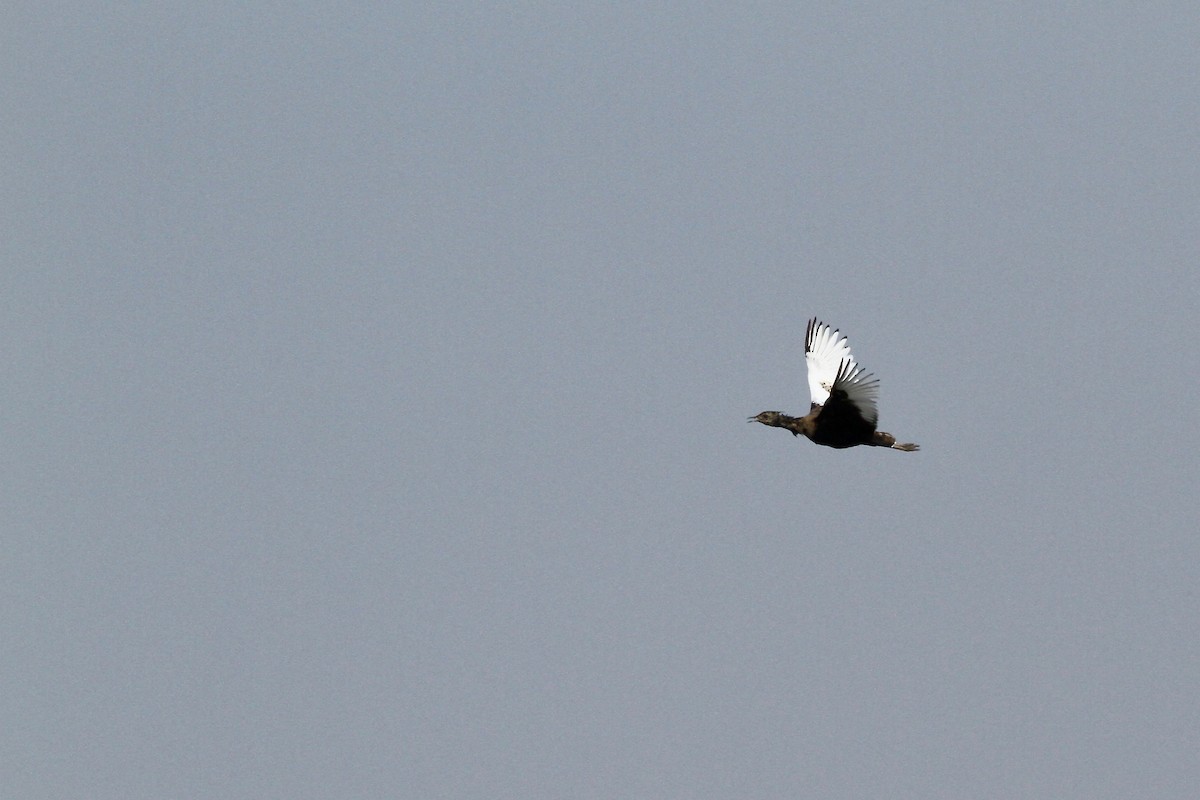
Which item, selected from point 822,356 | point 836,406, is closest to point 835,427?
point 836,406

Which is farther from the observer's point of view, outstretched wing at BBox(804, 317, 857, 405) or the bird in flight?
outstretched wing at BBox(804, 317, 857, 405)

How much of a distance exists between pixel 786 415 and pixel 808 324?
6.53m

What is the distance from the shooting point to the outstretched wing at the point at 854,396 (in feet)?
139

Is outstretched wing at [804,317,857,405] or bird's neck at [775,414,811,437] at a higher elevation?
outstretched wing at [804,317,857,405]

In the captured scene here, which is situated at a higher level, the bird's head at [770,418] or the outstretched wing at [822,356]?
the outstretched wing at [822,356]

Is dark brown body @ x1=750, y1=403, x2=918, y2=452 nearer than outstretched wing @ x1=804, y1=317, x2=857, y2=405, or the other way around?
dark brown body @ x1=750, y1=403, x2=918, y2=452

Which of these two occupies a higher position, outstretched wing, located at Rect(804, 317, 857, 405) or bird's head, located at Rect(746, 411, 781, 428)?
outstretched wing, located at Rect(804, 317, 857, 405)

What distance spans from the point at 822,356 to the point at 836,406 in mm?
6848

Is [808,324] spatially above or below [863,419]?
above

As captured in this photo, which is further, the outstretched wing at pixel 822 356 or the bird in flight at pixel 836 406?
the outstretched wing at pixel 822 356

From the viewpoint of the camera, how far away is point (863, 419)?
43812 mm

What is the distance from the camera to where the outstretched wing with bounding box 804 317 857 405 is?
4900 centimetres

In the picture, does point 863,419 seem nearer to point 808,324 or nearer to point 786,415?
point 786,415

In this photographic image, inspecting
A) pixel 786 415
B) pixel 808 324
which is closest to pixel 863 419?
pixel 786 415
